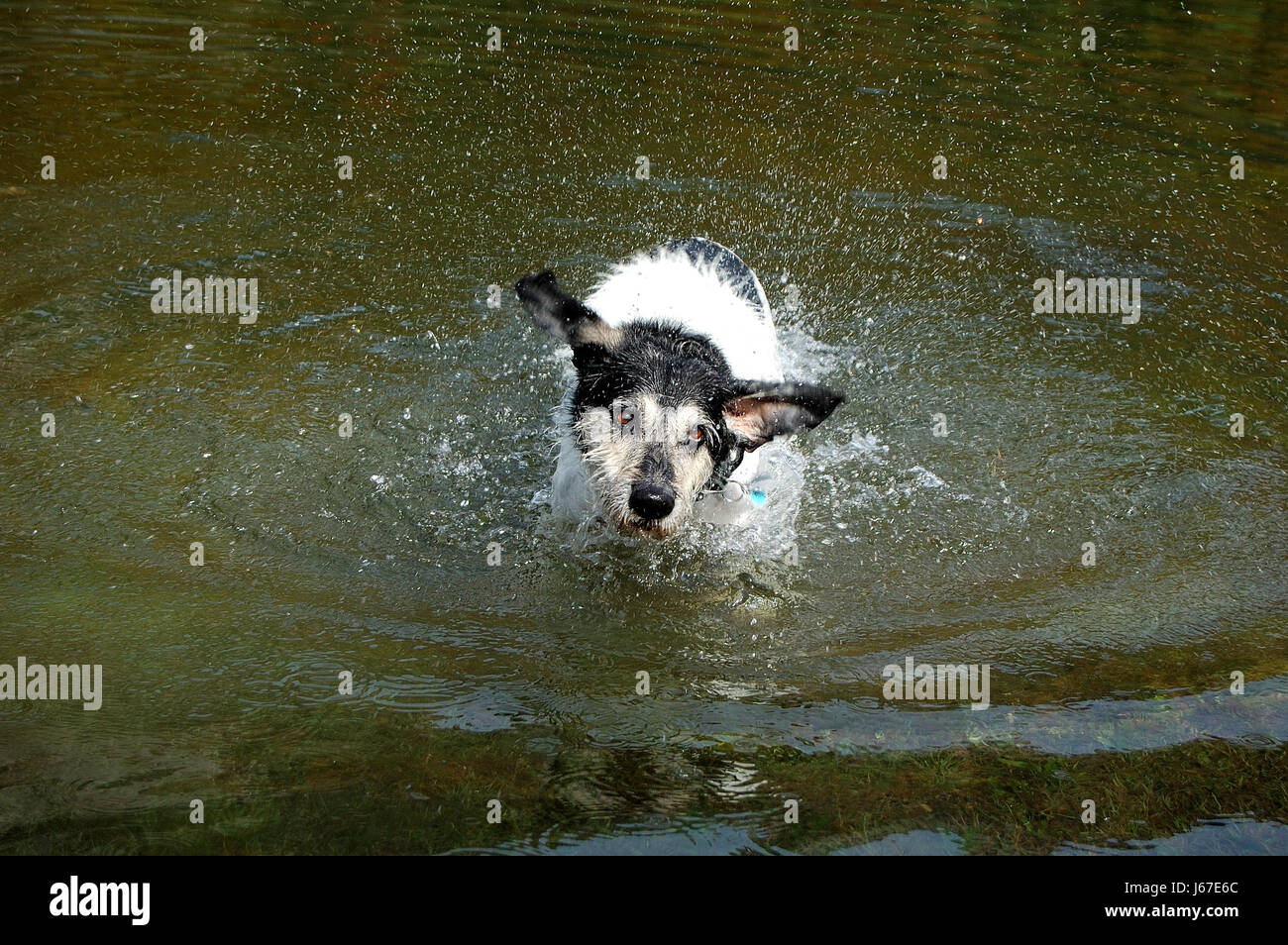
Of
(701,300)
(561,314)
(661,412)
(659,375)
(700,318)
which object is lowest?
(661,412)

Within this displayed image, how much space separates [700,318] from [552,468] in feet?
4.25

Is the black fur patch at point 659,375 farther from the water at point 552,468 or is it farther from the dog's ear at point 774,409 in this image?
the water at point 552,468

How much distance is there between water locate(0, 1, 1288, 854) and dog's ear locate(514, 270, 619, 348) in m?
1.06

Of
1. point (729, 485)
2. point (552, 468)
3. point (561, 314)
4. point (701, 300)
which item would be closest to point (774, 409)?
point (729, 485)

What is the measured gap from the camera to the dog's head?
17.8 feet

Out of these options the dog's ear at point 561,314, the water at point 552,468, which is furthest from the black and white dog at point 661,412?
the water at point 552,468

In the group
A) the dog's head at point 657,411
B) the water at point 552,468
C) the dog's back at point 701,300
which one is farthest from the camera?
the dog's back at point 701,300

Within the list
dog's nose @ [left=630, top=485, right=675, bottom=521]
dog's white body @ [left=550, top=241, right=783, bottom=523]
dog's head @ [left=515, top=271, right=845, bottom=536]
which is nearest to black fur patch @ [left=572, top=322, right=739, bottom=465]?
dog's head @ [left=515, top=271, right=845, bottom=536]

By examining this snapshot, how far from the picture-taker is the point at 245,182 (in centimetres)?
1001

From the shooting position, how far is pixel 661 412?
5512 mm

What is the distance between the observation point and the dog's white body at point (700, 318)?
6.13 metres

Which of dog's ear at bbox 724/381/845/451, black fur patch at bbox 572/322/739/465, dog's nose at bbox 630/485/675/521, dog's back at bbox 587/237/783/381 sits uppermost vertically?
dog's back at bbox 587/237/783/381

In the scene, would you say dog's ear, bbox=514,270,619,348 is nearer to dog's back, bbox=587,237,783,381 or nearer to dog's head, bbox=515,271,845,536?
dog's head, bbox=515,271,845,536

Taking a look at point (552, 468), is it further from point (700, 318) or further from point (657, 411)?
point (657, 411)
